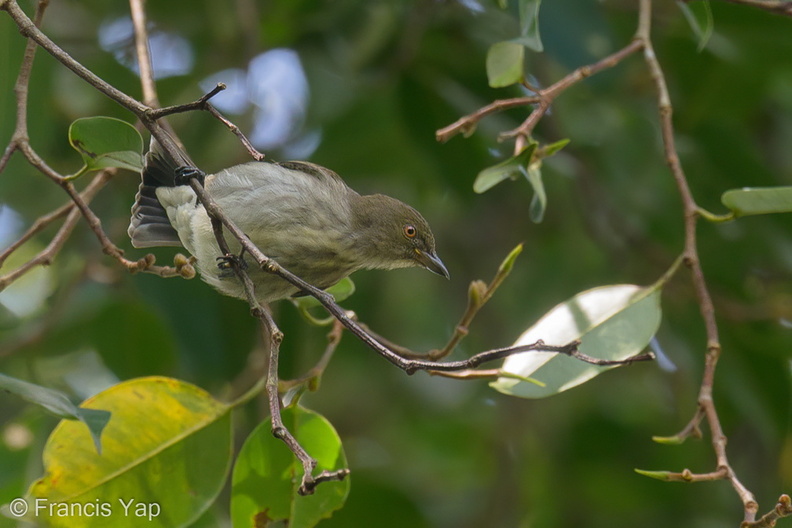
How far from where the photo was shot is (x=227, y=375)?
4.51 metres

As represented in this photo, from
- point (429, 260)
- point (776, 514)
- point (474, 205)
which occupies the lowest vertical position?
point (474, 205)

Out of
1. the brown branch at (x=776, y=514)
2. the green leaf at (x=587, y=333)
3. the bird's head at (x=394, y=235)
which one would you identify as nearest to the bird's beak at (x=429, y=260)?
the bird's head at (x=394, y=235)

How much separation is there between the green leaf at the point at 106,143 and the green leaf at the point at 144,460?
0.70 meters

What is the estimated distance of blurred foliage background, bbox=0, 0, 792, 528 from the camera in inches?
177

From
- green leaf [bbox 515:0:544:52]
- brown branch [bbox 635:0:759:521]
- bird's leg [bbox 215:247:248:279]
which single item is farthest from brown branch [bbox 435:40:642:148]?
bird's leg [bbox 215:247:248:279]

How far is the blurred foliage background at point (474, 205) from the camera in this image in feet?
14.8

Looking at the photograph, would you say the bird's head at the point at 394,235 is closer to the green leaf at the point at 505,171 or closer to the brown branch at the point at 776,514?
the green leaf at the point at 505,171

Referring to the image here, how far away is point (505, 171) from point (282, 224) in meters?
0.93

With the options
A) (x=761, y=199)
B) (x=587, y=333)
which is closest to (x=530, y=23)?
(x=761, y=199)

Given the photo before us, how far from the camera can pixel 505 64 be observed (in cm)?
309

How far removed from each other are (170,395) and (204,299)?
156cm

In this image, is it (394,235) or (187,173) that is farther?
(394,235)

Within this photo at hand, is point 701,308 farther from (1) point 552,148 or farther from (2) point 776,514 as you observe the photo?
(2) point 776,514

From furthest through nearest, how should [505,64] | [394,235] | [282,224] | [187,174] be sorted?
1. [394,235]
2. [282,224]
3. [505,64]
4. [187,174]
